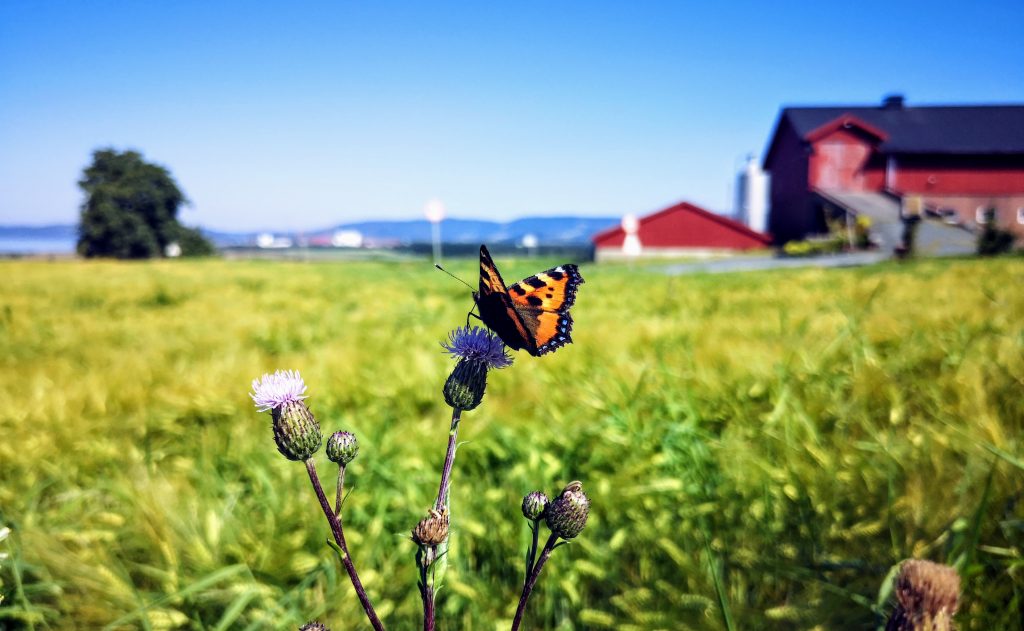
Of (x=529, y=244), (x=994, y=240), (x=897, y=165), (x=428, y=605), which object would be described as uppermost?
(x=897, y=165)

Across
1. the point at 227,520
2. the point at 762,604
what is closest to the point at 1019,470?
the point at 762,604

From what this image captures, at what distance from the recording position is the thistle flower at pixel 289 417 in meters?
0.79

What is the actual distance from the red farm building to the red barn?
130 inches

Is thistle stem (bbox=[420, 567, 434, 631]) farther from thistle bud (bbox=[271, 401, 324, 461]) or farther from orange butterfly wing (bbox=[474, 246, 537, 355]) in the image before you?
orange butterfly wing (bbox=[474, 246, 537, 355])

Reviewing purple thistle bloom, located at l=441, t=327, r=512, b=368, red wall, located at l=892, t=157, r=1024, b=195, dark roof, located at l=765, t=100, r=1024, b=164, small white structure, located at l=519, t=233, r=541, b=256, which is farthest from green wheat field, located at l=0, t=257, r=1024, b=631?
Result: small white structure, located at l=519, t=233, r=541, b=256

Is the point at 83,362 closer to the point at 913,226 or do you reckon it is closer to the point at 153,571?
the point at 153,571

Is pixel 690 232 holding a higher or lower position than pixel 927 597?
higher

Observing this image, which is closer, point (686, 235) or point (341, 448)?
point (341, 448)

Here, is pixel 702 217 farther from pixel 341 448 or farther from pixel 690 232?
pixel 341 448

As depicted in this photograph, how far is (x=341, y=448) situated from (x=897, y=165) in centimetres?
4736

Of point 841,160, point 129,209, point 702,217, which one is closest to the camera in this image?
point 841,160

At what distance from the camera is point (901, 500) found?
2229 mm

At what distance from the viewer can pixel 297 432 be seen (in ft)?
2.65

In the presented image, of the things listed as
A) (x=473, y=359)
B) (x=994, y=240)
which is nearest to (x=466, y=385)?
(x=473, y=359)
